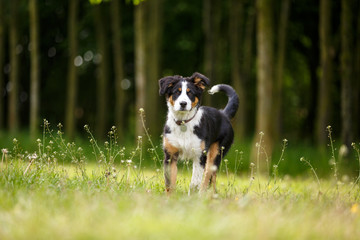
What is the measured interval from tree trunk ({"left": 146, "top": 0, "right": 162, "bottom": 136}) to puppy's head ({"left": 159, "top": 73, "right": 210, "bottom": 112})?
31.6ft

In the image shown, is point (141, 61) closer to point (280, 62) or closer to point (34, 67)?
point (34, 67)

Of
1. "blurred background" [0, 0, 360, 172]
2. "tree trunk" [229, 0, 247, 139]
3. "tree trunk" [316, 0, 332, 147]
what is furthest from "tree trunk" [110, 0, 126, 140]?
"tree trunk" [316, 0, 332, 147]

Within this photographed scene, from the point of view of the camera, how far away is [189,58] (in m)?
27.1

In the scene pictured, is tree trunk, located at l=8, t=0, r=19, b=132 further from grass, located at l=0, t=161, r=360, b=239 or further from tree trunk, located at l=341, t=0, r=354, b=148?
grass, located at l=0, t=161, r=360, b=239

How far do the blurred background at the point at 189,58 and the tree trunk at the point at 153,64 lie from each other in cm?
5

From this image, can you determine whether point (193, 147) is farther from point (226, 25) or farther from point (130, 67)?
point (130, 67)

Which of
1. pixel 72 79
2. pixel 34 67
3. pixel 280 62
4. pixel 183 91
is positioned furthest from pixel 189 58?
pixel 183 91

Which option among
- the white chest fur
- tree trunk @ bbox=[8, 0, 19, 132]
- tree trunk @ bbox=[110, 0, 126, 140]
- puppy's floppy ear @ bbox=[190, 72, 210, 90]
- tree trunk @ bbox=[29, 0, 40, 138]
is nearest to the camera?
the white chest fur

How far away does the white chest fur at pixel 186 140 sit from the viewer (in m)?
6.77

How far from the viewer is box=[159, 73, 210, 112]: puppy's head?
21.6 feet

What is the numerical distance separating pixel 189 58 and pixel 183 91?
20.6m

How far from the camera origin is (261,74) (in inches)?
477

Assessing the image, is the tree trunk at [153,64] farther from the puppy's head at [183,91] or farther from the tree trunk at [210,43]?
the puppy's head at [183,91]

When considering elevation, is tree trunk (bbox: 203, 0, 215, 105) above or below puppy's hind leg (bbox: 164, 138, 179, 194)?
above
